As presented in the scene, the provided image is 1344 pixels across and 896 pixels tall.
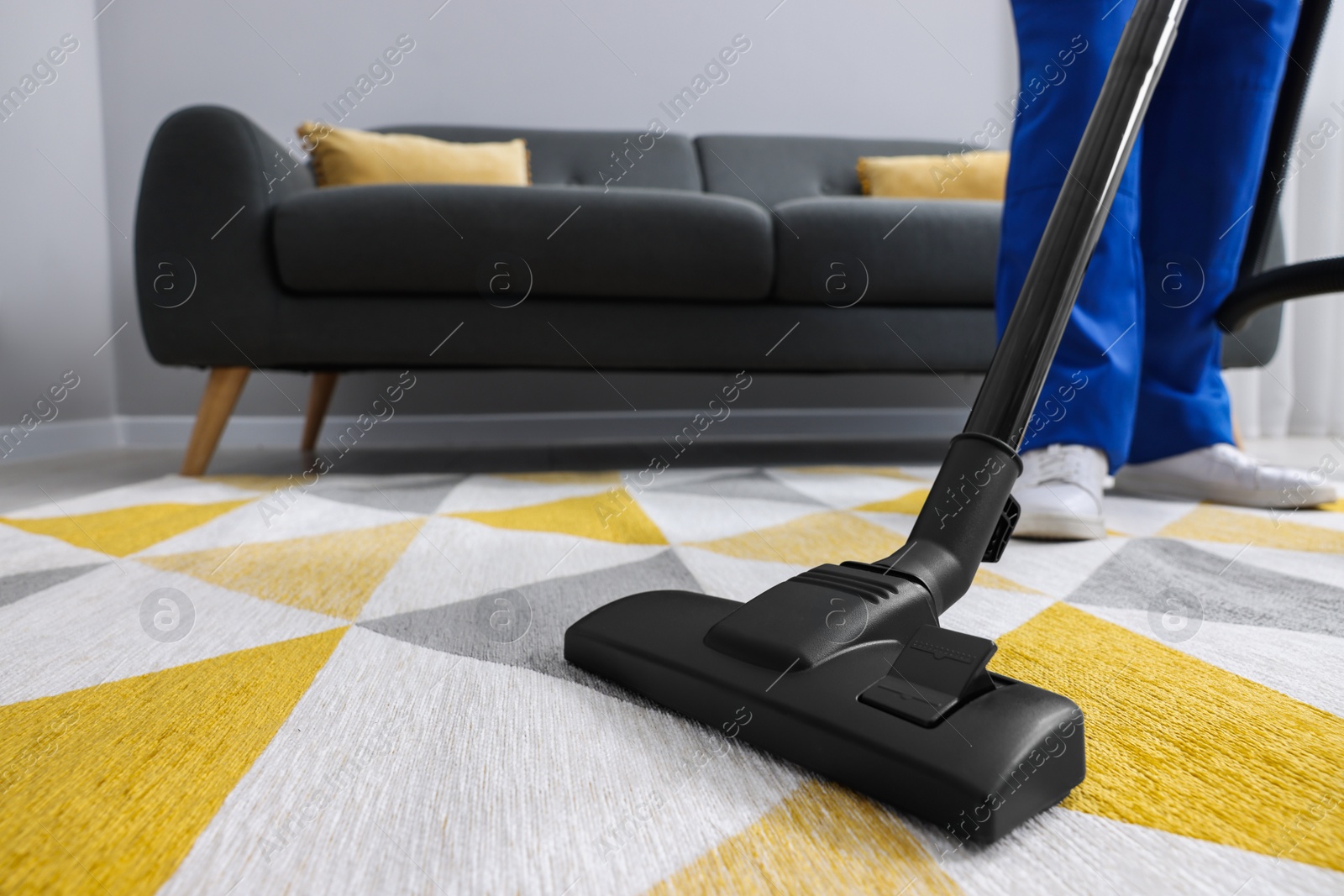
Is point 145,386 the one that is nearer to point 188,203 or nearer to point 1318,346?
point 188,203

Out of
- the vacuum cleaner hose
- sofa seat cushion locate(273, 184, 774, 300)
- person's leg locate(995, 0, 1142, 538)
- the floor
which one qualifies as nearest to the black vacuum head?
the vacuum cleaner hose

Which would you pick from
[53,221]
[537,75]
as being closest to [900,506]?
[537,75]

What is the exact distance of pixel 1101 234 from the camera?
792 millimetres

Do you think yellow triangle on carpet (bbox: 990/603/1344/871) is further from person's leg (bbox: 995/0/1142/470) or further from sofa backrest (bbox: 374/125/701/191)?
sofa backrest (bbox: 374/125/701/191)

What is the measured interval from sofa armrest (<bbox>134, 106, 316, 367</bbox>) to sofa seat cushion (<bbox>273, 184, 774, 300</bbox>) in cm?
5

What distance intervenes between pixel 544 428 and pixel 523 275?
92cm

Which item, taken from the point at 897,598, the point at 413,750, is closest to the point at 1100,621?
the point at 897,598

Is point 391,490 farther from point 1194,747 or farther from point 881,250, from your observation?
point 1194,747

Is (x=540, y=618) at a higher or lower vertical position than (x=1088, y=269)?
lower

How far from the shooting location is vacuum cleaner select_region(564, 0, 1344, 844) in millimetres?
249

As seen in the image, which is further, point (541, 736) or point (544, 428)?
point (544, 428)

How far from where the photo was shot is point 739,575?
60cm

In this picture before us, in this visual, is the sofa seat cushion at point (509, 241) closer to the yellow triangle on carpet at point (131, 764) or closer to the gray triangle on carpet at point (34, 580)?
the gray triangle on carpet at point (34, 580)

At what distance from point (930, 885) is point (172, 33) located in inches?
101
